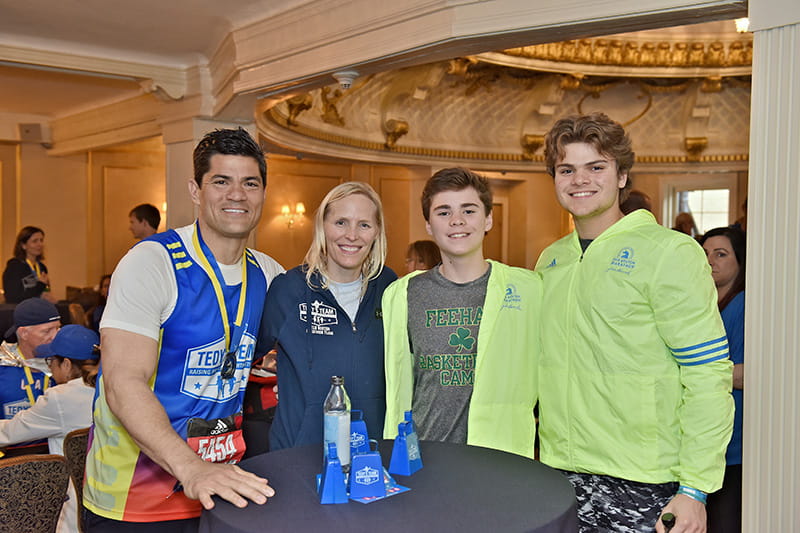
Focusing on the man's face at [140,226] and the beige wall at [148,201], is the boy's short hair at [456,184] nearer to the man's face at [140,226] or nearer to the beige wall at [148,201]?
the man's face at [140,226]

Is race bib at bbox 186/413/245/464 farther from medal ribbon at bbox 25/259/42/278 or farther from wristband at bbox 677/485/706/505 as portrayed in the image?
medal ribbon at bbox 25/259/42/278

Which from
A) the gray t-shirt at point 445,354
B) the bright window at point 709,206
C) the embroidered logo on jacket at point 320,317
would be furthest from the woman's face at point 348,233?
the bright window at point 709,206

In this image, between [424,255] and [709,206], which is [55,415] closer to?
[424,255]

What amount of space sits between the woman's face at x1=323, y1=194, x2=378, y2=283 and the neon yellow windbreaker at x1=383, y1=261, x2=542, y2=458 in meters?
0.21

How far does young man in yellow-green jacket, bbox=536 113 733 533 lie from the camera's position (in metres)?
1.98

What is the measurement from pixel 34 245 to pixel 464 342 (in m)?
6.98

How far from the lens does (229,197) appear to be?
228 centimetres

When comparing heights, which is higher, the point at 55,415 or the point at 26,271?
the point at 26,271

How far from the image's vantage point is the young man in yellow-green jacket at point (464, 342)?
7.63 ft

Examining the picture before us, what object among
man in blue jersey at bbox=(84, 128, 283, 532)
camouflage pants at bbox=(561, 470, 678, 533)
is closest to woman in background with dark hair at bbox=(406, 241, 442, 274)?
man in blue jersey at bbox=(84, 128, 283, 532)

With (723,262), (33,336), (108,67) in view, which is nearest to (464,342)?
(723,262)

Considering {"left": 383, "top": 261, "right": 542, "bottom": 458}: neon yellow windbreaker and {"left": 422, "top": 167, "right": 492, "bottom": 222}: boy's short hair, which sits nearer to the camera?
{"left": 383, "top": 261, "right": 542, "bottom": 458}: neon yellow windbreaker

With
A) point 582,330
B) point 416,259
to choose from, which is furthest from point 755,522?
point 416,259

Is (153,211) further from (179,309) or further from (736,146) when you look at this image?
(736,146)
